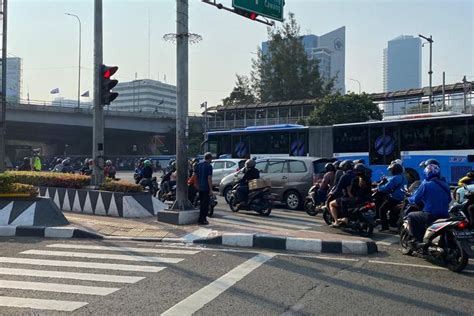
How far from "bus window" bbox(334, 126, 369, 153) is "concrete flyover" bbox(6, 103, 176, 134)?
39.5 metres

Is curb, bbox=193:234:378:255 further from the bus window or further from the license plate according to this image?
the bus window

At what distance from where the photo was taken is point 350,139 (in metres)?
21.9

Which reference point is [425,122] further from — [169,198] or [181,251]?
[181,251]

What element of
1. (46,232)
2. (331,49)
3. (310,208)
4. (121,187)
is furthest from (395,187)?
(331,49)

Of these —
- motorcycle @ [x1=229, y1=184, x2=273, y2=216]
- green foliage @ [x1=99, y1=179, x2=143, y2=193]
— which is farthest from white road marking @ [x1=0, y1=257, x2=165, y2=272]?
motorcycle @ [x1=229, y1=184, x2=273, y2=216]

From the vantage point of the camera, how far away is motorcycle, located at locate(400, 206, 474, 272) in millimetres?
7406

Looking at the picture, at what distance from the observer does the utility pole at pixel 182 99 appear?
11.8 meters

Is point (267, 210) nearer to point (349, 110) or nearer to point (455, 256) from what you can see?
point (455, 256)

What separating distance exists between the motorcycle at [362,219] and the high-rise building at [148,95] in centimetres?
6779

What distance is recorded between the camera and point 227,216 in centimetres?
1401

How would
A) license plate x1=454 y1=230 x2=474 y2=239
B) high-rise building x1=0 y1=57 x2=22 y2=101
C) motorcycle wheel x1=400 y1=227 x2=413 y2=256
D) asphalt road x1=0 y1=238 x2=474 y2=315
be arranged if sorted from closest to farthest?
asphalt road x1=0 y1=238 x2=474 y2=315, license plate x1=454 y1=230 x2=474 y2=239, motorcycle wheel x1=400 y1=227 x2=413 y2=256, high-rise building x1=0 y1=57 x2=22 y2=101

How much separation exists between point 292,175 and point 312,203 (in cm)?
182

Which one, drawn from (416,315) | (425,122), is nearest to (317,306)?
(416,315)

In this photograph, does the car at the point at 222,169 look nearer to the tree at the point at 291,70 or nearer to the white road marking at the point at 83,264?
the white road marking at the point at 83,264
